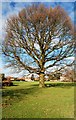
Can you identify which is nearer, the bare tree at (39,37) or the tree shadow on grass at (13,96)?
the tree shadow on grass at (13,96)

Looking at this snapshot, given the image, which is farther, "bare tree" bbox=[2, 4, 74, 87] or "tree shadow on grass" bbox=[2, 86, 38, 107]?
"bare tree" bbox=[2, 4, 74, 87]

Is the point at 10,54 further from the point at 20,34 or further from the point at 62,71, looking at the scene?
the point at 62,71

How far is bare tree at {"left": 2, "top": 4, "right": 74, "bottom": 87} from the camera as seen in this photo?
29.5m

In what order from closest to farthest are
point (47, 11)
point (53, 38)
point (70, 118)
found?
point (70, 118), point (47, 11), point (53, 38)

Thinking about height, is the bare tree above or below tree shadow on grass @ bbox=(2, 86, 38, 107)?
above

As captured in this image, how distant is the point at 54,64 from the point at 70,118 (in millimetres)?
23028

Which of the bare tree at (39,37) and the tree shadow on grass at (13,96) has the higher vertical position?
the bare tree at (39,37)

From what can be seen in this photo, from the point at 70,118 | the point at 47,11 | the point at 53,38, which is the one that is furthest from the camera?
the point at 53,38

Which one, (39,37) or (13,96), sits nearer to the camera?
(13,96)

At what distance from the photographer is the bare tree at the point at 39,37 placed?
96.8 feet

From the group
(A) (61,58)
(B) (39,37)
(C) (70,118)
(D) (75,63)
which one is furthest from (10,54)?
(C) (70,118)

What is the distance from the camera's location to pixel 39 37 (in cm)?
3064

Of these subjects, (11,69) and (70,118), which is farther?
(11,69)

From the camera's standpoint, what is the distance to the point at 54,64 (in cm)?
3203
